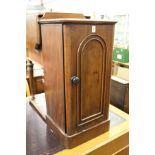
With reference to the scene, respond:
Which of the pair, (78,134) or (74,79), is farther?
(78,134)

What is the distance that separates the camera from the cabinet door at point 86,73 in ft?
2.81

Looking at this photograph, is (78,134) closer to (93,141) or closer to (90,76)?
(93,141)

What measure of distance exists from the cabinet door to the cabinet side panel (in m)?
0.05

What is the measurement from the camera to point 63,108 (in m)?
0.97

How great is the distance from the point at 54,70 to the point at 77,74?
0.16 metres

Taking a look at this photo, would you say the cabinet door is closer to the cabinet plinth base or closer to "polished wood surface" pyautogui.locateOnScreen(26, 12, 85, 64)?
the cabinet plinth base

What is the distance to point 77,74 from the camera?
90cm

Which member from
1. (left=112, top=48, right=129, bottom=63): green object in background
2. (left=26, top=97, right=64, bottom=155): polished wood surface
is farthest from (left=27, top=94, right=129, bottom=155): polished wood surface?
(left=112, top=48, right=129, bottom=63): green object in background

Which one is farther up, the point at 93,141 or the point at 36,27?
the point at 36,27

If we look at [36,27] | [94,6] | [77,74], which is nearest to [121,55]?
[94,6]

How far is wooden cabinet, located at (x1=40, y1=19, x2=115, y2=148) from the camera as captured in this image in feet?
2.81

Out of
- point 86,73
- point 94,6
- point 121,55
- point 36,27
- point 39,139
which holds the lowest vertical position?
point 39,139
